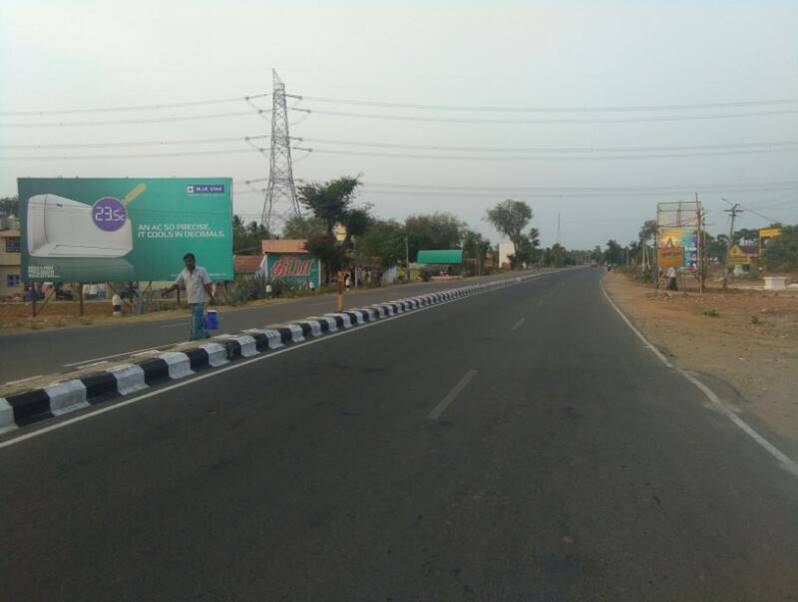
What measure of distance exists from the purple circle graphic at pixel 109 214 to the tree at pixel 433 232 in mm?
66670

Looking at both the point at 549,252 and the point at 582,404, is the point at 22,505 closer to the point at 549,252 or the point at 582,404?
the point at 582,404

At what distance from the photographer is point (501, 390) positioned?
8.74m

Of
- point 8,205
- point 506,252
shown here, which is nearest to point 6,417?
point 8,205

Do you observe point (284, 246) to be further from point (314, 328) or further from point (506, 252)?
point (506, 252)

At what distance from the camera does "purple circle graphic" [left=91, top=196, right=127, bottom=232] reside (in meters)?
32.1

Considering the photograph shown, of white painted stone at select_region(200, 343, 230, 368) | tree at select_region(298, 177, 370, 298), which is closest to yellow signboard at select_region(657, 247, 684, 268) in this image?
tree at select_region(298, 177, 370, 298)

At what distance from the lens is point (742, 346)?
14078mm

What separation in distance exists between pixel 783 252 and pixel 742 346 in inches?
2331

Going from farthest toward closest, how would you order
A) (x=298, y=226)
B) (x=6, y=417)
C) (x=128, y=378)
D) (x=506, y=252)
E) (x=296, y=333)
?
Answer: (x=506, y=252)
(x=298, y=226)
(x=296, y=333)
(x=128, y=378)
(x=6, y=417)

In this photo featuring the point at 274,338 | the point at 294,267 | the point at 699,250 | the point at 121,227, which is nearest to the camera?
the point at 274,338

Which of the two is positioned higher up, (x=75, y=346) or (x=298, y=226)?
(x=298, y=226)

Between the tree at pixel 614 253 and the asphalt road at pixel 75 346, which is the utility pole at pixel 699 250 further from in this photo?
the tree at pixel 614 253

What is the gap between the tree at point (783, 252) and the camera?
208 feet

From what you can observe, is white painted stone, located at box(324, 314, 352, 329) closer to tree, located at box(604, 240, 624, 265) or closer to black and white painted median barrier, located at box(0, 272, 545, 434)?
black and white painted median barrier, located at box(0, 272, 545, 434)
